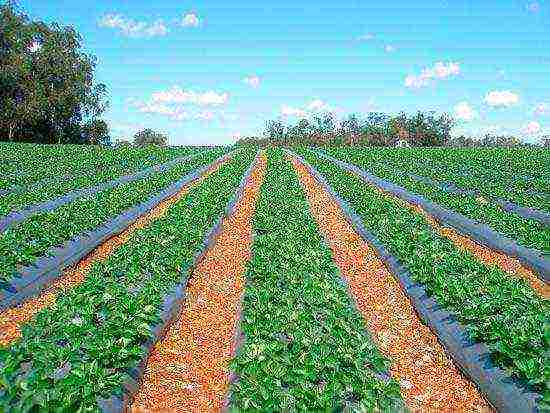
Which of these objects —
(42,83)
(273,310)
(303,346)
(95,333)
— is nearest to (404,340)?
(273,310)

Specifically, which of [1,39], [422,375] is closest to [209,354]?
[422,375]

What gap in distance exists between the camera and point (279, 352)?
6.16 m

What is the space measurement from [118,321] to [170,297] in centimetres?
178

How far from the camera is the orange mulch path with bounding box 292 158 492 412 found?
639 cm

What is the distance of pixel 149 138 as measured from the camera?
12506 cm

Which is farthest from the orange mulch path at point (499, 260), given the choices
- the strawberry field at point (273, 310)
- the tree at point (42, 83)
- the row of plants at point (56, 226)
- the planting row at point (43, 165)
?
the tree at point (42, 83)

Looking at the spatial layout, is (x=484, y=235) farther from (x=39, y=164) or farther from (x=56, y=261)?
(x=39, y=164)

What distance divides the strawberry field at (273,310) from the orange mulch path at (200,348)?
31 mm

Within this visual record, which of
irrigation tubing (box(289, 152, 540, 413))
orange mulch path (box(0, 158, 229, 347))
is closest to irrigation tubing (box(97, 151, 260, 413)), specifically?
orange mulch path (box(0, 158, 229, 347))

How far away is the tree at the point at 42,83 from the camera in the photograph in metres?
55.0

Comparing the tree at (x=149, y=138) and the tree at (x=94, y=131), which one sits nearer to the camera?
the tree at (x=94, y=131)

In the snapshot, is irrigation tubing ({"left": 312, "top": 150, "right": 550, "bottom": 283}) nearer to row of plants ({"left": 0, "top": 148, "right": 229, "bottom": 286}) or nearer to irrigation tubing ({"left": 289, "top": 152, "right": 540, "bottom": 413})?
irrigation tubing ({"left": 289, "top": 152, "right": 540, "bottom": 413})

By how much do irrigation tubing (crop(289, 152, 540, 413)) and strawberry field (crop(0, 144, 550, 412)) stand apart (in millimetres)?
26

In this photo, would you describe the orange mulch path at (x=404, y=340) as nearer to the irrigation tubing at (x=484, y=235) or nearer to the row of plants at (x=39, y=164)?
the irrigation tubing at (x=484, y=235)
